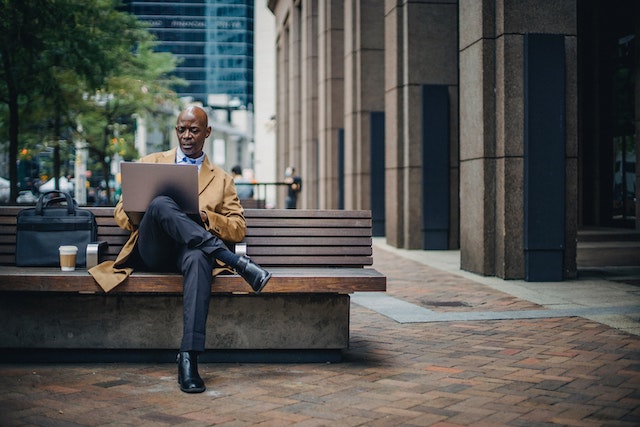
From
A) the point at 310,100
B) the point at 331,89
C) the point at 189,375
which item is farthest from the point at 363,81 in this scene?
the point at 189,375

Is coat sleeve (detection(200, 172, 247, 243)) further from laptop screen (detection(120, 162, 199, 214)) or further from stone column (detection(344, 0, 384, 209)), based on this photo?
stone column (detection(344, 0, 384, 209))

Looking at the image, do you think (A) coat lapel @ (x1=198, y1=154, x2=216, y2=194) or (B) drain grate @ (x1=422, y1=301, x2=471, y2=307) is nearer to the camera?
(A) coat lapel @ (x1=198, y1=154, x2=216, y2=194)

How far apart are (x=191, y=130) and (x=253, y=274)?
4.01 feet

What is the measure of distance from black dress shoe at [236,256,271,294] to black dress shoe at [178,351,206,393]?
1.82 feet

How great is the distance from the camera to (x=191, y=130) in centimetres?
559

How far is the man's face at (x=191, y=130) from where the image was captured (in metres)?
5.57

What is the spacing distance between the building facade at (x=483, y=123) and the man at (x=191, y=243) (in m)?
5.94

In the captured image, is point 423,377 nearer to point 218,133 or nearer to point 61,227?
point 61,227

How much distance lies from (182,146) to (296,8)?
31.1 m

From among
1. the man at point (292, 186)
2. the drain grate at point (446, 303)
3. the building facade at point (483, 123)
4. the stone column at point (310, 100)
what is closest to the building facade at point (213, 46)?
the stone column at point (310, 100)

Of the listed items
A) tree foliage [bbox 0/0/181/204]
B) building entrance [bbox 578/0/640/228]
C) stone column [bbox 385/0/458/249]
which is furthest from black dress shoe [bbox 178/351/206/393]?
building entrance [bbox 578/0/640/228]

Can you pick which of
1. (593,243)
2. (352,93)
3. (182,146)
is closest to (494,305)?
(182,146)

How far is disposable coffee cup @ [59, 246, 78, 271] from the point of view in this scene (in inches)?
214

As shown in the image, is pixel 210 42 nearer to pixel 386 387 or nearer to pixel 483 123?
pixel 483 123
